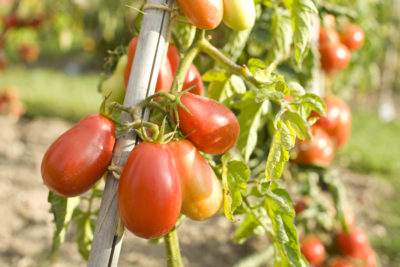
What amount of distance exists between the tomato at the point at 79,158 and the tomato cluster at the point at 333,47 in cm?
106

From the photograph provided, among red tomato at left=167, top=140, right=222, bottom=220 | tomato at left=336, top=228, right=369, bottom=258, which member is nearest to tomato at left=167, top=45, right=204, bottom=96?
red tomato at left=167, top=140, right=222, bottom=220

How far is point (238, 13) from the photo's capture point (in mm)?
696

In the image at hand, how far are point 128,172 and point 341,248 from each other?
1.34 metres

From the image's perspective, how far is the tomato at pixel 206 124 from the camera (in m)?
0.66

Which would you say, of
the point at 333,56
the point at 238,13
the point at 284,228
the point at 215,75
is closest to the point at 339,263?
the point at 333,56

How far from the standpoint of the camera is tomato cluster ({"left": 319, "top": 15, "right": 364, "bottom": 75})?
1501 millimetres

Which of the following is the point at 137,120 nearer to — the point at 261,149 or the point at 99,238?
the point at 99,238

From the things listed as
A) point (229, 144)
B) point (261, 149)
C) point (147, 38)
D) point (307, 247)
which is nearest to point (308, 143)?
point (261, 149)

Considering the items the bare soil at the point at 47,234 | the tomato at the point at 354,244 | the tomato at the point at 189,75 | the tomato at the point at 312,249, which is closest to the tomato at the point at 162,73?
the tomato at the point at 189,75

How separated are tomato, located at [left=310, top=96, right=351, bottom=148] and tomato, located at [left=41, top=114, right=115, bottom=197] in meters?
Result: 0.93

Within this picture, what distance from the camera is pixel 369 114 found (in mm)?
5625

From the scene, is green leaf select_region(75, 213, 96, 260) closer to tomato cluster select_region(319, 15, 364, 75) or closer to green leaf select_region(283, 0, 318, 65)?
green leaf select_region(283, 0, 318, 65)

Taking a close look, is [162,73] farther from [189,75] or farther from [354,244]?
[354,244]

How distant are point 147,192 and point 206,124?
145 millimetres
